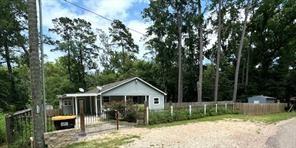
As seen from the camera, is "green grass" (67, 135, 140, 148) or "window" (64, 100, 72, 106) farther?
"window" (64, 100, 72, 106)

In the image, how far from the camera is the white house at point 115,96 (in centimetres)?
2745

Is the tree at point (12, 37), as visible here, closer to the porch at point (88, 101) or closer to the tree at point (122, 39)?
the porch at point (88, 101)

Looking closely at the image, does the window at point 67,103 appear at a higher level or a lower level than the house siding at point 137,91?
lower

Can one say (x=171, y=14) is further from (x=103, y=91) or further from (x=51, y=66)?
(x=51, y=66)

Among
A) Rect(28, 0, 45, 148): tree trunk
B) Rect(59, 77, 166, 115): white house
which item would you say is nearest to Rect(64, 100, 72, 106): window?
Rect(59, 77, 166, 115): white house

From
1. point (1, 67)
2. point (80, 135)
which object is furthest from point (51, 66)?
point (80, 135)

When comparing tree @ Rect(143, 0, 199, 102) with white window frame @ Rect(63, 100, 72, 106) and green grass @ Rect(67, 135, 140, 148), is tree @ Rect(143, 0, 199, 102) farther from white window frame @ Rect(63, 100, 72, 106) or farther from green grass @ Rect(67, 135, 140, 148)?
green grass @ Rect(67, 135, 140, 148)

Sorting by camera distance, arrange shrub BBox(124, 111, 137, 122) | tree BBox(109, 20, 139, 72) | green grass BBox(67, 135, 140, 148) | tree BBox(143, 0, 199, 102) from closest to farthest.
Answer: green grass BBox(67, 135, 140, 148), shrub BBox(124, 111, 137, 122), tree BBox(143, 0, 199, 102), tree BBox(109, 20, 139, 72)

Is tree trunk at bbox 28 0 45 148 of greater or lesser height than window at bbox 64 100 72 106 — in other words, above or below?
above

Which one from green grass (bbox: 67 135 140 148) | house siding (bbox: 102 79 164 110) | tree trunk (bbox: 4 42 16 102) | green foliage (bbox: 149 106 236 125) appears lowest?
green foliage (bbox: 149 106 236 125)

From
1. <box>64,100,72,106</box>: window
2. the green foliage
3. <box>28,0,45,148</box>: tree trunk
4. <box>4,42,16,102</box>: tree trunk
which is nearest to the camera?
<box>28,0,45,148</box>: tree trunk

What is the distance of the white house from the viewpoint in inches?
1081

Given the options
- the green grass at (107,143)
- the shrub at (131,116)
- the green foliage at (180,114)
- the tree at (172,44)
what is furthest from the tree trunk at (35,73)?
the tree at (172,44)

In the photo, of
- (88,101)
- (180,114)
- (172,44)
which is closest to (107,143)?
(180,114)
